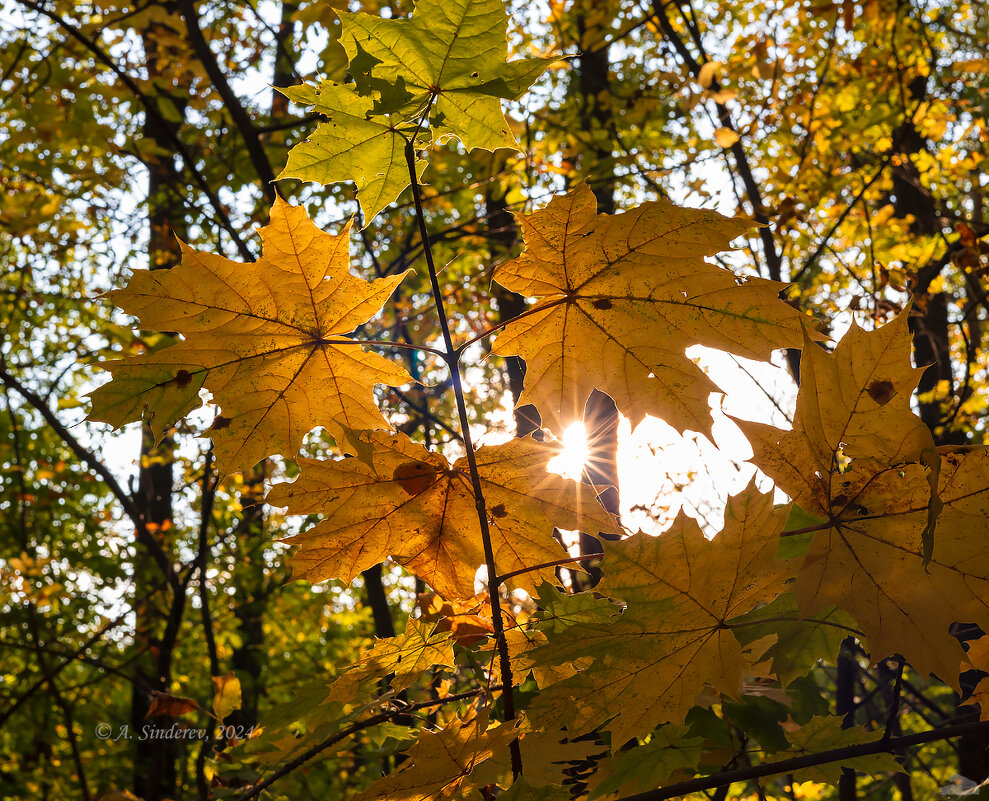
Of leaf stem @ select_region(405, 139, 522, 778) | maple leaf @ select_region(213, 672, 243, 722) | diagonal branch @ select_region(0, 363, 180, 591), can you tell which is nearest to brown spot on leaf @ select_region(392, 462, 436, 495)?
leaf stem @ select_region(405, 139, 522, 778)

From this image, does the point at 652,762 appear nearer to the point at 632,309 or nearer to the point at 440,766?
the point at 440,766

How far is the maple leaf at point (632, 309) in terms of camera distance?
3.28 ft

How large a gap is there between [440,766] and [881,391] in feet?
2.44

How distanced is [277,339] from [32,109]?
15.0 feet

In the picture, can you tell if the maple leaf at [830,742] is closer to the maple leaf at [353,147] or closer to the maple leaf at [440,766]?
the maple leaf at [440,766]

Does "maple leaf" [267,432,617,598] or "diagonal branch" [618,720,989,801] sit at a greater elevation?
"maple leaf" [267,432,617,598]

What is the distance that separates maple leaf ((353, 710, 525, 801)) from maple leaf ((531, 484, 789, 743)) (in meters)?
0.08

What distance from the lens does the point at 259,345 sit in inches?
44.0

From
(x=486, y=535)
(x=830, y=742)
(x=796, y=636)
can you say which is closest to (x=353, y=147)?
(x=486, y=535)

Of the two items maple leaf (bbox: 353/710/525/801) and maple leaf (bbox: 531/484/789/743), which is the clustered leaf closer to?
maple leaf (bbox: 531/484/789/743)

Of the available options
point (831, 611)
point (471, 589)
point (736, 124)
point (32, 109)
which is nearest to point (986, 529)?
point (831, 611)

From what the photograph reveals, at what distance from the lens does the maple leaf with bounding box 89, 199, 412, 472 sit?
1.08 m

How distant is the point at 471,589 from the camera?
3.80 ft

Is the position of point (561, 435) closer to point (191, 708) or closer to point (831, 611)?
point (831, 611)
